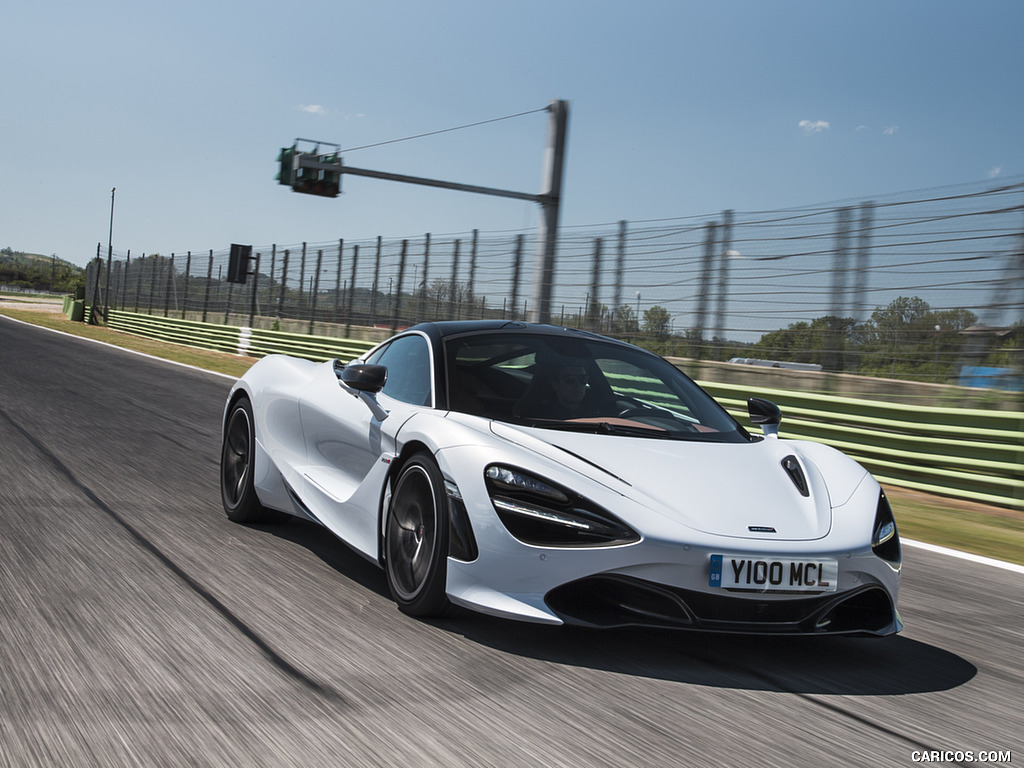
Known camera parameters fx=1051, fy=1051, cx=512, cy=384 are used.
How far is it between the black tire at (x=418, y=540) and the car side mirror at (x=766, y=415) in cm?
168

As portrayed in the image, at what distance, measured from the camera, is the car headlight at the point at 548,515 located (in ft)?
11.4

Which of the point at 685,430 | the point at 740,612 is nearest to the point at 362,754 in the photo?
the point at 740,612

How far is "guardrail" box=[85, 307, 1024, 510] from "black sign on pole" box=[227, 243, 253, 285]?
18965mm

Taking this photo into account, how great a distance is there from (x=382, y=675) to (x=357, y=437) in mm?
1547

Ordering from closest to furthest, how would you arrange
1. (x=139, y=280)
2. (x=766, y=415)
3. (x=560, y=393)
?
(x=560, y=393) < (x=766, y=415) < (x=139, y=280)

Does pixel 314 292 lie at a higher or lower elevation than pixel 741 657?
higher

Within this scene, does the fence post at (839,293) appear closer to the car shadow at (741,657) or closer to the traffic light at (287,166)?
the car shadow at (741,657)

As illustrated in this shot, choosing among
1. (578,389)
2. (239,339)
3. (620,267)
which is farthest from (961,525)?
(239,339)

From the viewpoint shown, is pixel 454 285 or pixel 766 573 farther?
pixel 454 285

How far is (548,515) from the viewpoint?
11.7 feet

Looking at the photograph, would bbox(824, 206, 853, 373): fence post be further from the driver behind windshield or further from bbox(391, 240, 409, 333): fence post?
bbox(391, 240, 409, 333): fence post

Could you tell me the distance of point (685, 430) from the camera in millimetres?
4512

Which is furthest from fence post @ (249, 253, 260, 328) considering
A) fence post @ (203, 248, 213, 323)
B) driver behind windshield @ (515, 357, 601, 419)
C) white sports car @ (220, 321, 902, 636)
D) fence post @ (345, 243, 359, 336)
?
driver behind windshield @ (515, 357, 601, 419)

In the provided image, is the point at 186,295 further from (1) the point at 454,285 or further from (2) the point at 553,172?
(2) the point at 553,172
